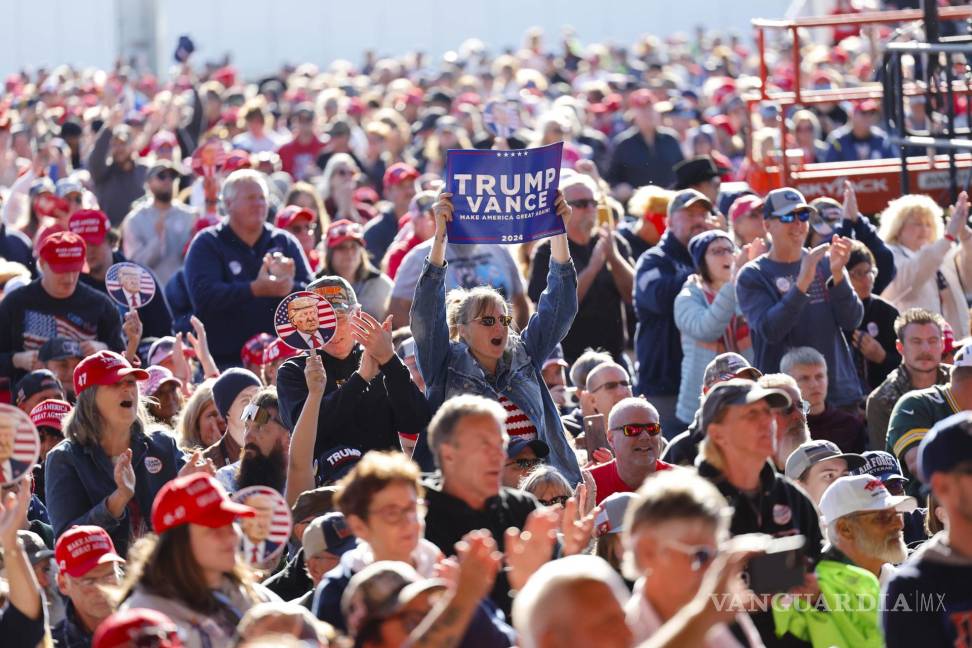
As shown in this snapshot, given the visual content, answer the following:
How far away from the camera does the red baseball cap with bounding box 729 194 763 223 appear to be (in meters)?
10.7

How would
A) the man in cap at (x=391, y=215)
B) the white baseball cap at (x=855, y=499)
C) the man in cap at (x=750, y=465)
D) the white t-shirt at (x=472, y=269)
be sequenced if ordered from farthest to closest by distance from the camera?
the man in cap at (x=391, y=215) → the white t-shirt at (x=472, y=269) → the white baseball cap at (x=855, y=499) → the man in cap at (x=750, y=465)

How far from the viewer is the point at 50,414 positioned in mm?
7988

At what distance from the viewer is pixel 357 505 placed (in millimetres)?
5094

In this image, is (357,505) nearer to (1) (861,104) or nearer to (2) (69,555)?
(2) (69,555)

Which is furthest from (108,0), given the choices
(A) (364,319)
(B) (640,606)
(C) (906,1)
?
(B) (640,606)

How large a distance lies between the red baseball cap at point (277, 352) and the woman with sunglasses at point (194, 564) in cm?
356

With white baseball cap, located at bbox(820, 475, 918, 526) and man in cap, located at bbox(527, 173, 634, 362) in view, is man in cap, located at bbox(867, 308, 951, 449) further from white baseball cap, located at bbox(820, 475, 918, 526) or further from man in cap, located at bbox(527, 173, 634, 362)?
white baseball cap, located at bbox(820, 475, 918, 526)

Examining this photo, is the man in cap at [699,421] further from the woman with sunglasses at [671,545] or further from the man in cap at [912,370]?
the woman with sunglasses at [671,545]

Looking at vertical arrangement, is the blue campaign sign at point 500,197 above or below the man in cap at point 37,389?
above

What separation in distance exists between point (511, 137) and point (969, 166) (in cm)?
408

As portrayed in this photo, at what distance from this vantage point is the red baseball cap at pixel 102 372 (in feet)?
23.3

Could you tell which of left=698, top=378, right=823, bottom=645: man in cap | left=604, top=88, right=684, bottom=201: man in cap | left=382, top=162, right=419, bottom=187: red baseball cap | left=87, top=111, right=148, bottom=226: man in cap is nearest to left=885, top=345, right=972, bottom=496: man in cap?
left=698, top=378, right=823, bottom=645: man in cap

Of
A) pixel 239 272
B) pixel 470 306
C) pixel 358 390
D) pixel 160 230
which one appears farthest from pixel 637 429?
pixel 160 230

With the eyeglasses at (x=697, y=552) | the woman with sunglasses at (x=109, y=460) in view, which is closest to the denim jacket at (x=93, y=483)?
the woman with sunglasses at (x=109, y=460)
